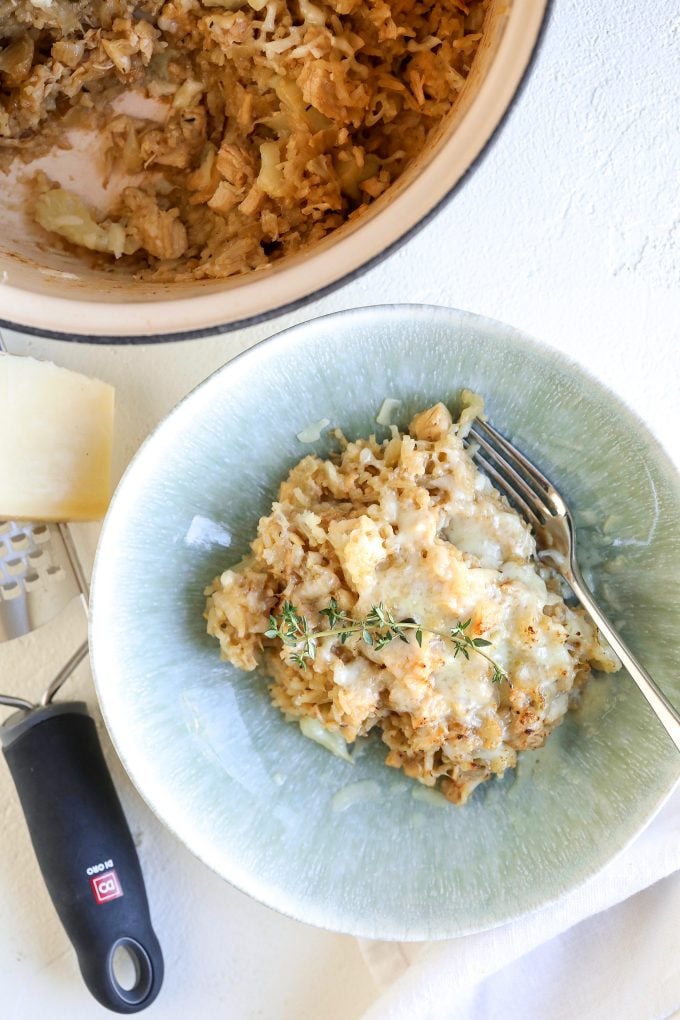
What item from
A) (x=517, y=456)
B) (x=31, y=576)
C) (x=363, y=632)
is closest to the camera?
(x=363, y=632)

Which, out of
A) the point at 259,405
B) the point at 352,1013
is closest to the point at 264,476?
the point at 259,405

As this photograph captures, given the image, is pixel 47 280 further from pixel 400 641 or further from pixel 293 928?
pixel 293 928

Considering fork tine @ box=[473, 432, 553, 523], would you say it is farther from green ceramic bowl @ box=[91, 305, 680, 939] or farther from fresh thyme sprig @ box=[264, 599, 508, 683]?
fresh thyme sprig @ box=[264, 599, 508, 683]

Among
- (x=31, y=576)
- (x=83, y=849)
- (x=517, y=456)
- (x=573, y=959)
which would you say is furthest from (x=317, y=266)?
(x=573, y=959)

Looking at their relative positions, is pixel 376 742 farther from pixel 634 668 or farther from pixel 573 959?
pixel 573 959

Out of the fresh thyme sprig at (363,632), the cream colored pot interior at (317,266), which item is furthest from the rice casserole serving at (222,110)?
the fresh thyme sprig at (363,632)

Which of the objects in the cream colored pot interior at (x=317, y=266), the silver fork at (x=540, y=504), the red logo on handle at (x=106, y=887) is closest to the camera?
the cream colored pot interior at (x=317, y=266)

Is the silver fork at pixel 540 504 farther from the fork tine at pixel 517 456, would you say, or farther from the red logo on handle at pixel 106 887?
the red logo on handle at pixel 106 887

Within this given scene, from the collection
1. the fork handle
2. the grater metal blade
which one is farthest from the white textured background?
the fork handle
